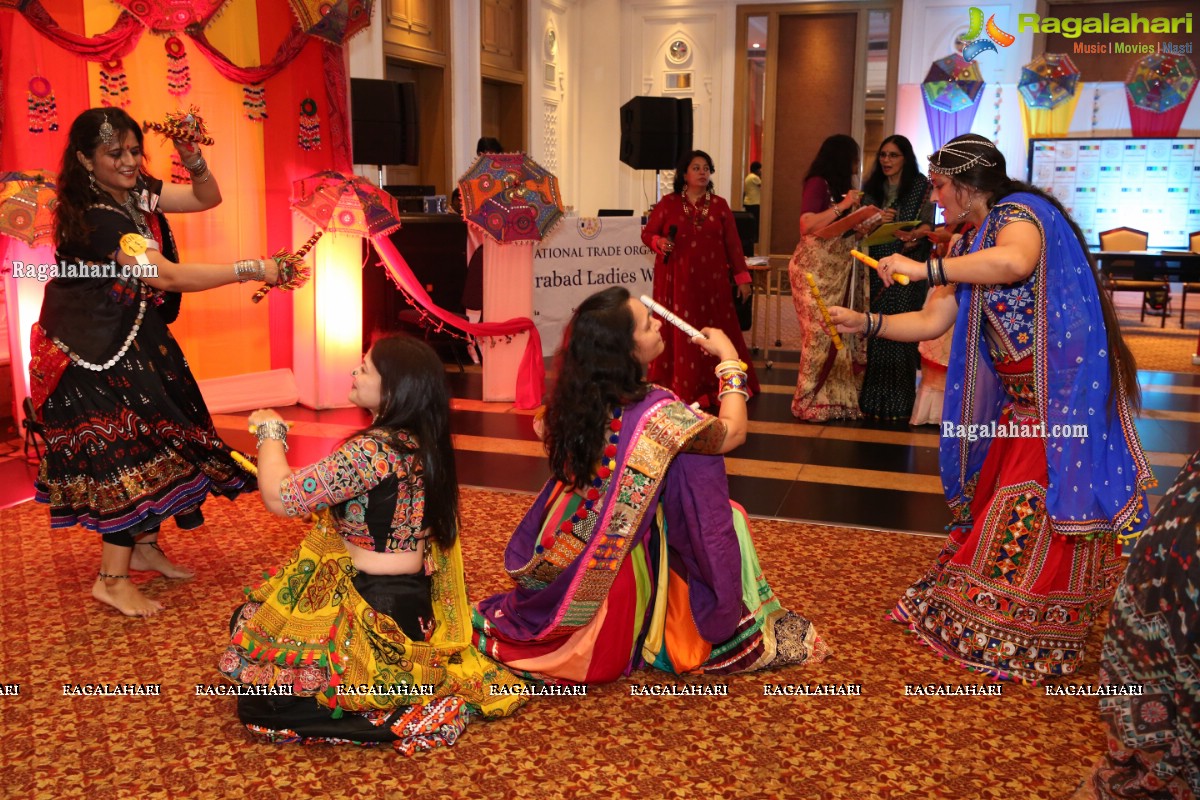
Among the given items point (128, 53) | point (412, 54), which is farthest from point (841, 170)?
point (412, 54)

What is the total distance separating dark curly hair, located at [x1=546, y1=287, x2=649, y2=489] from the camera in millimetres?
2566

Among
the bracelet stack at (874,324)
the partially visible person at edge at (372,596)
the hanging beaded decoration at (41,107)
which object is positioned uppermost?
the hanging beaded decoration at (41,107)

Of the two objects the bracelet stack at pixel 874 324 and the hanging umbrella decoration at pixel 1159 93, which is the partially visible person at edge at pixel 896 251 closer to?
the bracelet stack at pixel 874 324

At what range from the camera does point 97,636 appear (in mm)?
3088

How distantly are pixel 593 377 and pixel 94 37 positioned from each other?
3.78 meters

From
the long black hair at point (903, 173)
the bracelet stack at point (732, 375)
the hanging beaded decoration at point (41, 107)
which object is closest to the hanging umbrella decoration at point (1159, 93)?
the long black hair at point (903, 173)

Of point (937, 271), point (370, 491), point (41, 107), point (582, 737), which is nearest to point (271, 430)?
point (370, 491)

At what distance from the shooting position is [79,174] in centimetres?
312

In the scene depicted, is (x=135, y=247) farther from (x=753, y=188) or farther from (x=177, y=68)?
(x=753, y=188)

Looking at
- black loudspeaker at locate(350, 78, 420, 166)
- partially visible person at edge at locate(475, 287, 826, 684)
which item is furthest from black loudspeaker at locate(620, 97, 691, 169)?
partially visible person at edge at locate(475, 287, 826, 684)

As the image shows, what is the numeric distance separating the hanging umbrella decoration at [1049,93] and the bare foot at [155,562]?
1161 cm

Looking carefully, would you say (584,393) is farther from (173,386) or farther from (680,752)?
(173,386)

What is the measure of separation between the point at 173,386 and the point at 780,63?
38.8 feet

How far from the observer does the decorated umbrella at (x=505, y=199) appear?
606 cm
